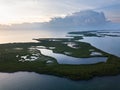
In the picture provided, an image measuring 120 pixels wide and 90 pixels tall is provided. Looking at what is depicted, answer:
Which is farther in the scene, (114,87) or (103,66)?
(103,66)

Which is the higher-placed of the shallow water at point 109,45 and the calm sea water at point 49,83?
the shallow water at point 109,45

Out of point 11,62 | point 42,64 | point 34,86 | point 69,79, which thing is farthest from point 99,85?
point 11,62

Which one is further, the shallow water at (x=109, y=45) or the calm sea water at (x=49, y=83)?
the shallow water at (x=109, y=45)

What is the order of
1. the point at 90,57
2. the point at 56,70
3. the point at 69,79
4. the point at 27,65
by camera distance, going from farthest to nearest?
the point at 90,57
the point at 27,65
the point at 56,70
the point at 69,79

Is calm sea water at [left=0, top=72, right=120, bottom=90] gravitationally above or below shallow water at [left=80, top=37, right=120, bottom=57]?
below

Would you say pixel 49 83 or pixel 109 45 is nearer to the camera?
pixel 49 83

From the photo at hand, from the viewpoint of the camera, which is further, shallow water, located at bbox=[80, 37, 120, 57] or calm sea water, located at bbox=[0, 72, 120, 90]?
shallow water, located at bbox=[80, 37, 120, 57]

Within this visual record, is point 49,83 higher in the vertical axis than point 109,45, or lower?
lower

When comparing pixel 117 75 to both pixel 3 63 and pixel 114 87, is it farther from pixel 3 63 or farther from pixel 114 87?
pixel 3 63

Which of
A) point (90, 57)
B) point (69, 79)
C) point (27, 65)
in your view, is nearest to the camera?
point (69, 79)
